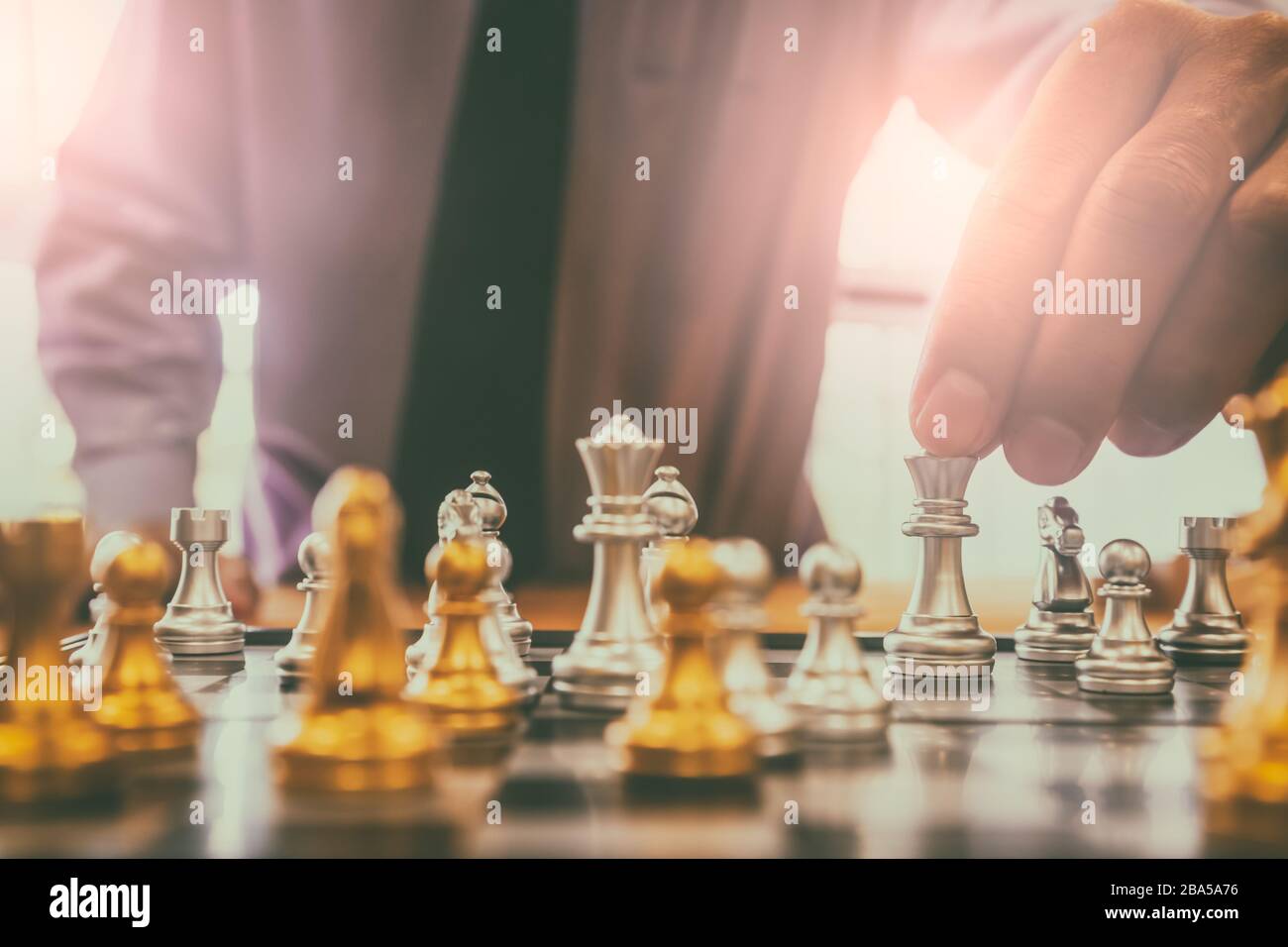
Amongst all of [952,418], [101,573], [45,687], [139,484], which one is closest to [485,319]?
[139,484]

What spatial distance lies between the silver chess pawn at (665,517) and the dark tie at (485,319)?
4.09ft

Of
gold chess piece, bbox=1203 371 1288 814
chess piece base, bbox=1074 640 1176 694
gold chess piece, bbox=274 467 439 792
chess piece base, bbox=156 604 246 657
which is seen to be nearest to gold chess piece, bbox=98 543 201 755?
gold chess piece, bbox=274 467 439 792

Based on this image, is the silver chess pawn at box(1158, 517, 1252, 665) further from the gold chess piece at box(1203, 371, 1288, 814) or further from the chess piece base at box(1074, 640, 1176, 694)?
the gold chess piece at box(1203, 371, 1288, 814)

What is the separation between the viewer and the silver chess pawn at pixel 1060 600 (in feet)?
5.03

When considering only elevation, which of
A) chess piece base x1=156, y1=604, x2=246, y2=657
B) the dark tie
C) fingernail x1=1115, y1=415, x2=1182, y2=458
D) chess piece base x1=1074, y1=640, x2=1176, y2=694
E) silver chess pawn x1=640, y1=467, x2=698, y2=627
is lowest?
chess piece base x1=1074, y1=640, x2=1176, y2=694

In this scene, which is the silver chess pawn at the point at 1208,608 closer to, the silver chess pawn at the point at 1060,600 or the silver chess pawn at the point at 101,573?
the silver chess pawn at the point at 1060,600

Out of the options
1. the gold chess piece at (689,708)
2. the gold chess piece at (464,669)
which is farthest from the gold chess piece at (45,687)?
the gold chess piece at (689,708)

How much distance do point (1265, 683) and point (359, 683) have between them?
693mm

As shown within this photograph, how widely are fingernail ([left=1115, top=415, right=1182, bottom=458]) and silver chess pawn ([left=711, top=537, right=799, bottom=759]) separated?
1.38m

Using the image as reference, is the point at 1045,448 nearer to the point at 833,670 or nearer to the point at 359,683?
the point at 833,670

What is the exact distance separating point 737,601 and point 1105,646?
527 mm

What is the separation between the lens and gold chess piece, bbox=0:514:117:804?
0.80 m
